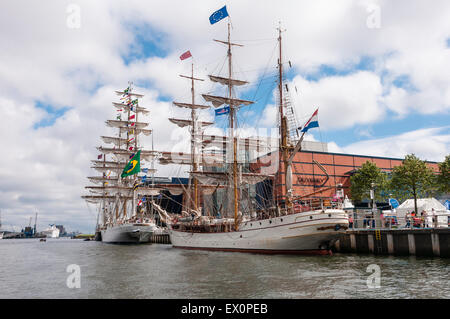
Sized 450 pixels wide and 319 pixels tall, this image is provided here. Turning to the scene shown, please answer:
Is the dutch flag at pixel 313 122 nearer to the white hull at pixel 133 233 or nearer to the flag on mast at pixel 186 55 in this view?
the flag on mast at pixel 186 55

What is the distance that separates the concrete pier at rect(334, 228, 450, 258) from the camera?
74.9 ft

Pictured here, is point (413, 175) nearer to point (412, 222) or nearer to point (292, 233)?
point (412, 222)

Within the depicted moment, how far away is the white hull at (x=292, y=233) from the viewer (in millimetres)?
27219

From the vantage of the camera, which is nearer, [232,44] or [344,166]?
[232,44]

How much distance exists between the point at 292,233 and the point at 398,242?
797 centimetres

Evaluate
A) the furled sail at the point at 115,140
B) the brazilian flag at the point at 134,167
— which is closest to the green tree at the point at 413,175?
the brazilian flag at the point at 134,167

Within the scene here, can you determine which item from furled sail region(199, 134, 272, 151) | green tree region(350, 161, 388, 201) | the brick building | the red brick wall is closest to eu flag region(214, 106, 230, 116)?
furled sail region(199, 134, 272, 151)

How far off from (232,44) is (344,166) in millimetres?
38488

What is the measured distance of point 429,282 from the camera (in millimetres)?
15117

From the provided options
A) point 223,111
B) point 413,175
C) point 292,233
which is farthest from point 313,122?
point 413,175

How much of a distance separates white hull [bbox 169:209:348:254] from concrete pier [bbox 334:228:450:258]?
2.30 meters

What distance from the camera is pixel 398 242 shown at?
2536 cm
